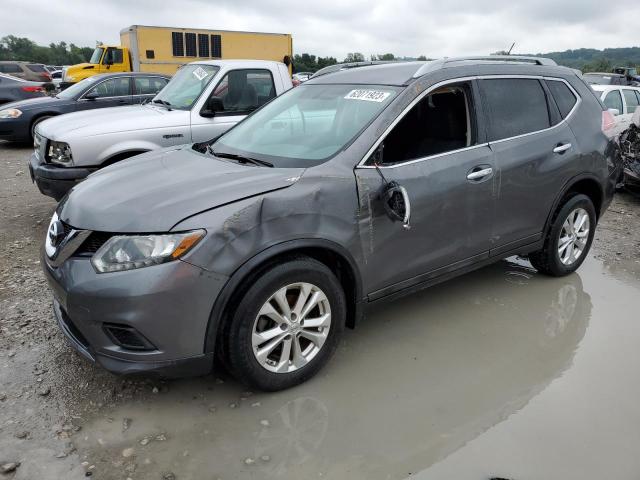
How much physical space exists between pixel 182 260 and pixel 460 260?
6.63ft

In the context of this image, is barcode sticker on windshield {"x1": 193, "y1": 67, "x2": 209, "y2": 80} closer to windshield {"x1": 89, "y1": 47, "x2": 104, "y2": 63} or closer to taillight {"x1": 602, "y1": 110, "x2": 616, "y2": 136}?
taillight {"x1": 602, "y1": 110, "x2": 616, "y2": 136}

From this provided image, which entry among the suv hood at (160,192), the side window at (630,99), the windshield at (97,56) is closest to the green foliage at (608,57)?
the side window at (630,99)

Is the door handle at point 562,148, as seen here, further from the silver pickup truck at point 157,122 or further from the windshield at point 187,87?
the windshield at point 187,87

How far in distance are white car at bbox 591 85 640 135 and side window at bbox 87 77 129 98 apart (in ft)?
30.3

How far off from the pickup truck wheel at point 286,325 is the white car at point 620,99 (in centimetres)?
923

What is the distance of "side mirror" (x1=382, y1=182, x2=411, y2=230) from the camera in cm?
306

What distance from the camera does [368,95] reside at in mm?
3475

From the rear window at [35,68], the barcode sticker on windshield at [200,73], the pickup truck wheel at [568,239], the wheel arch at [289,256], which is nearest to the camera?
the wheel arch at [289,256]

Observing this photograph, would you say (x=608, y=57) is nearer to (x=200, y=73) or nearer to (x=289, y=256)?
(x=200, y=73)

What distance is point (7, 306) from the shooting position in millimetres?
3949

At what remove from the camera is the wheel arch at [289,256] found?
2.61 m

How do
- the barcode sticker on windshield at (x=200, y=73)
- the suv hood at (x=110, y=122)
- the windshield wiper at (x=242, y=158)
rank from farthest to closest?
the barcode sticker on windshield at (x=200, y=73) < the suv hood at (x=110, y=122) < the windshield wiper at (x=242, y=158)

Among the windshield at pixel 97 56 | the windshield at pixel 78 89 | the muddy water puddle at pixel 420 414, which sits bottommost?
the muddy water puddle at pixel 420 414

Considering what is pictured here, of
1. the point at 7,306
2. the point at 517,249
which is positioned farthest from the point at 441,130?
the point at 7,306
